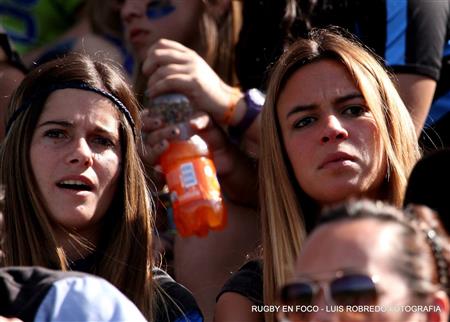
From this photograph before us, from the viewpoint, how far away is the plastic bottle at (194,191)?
3818 millimetres

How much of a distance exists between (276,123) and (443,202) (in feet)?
3.66

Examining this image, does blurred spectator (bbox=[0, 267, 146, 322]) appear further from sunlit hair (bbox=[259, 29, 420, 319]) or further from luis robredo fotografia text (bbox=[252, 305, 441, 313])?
sunlit hair (bbox=[259, 29, 420, 319])

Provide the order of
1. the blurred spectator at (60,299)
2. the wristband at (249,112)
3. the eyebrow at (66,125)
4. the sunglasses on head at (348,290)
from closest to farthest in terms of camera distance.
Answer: the sunglasses on head at (348,290) < the blurred spectator at (60,299) < the eyebrow at (66,125) < the wristband at (249,112)

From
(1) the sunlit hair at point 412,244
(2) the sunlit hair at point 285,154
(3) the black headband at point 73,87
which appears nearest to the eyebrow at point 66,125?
(3) the black headband at point 73,87

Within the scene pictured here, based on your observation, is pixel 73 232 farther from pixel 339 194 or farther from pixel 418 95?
pixel 418 95

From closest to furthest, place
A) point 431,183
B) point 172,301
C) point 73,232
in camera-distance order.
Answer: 1. point 431,183
2. point 172,301
3. point 73,232

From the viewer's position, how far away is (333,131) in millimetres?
3516

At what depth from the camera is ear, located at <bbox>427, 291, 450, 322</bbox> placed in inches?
89.4

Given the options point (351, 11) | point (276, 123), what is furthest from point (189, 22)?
point (276, 123)

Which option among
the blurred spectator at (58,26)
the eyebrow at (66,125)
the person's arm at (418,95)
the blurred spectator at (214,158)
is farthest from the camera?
the blurred spectator at (58,26)

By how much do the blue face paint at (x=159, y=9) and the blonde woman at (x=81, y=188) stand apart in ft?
3.26

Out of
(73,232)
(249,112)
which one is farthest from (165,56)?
(73,232)

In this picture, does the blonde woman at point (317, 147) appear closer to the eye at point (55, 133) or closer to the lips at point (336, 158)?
the lips at point (336, 158)

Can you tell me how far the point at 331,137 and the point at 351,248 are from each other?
1305 mm
